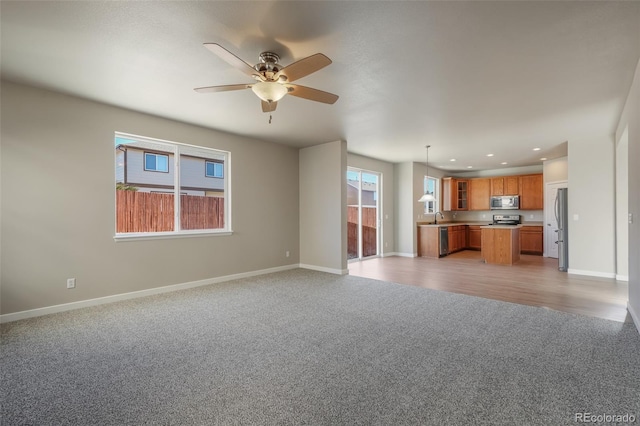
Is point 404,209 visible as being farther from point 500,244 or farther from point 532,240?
point 532,240

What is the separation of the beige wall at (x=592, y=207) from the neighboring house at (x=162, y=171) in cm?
644

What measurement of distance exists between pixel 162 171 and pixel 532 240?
367 inches

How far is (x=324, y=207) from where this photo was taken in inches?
241

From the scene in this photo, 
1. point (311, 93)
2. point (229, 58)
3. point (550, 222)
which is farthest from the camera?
point (550, 222)

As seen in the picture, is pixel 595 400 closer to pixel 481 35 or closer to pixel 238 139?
pixel 481 35

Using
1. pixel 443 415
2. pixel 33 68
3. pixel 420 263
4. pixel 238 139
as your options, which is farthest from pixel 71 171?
pixel 420 263

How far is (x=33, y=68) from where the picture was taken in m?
2.97

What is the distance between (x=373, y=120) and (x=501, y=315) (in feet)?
10.1

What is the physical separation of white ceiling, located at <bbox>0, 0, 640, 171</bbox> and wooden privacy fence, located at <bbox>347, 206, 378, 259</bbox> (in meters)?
3.36

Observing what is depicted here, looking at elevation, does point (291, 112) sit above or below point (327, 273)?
above

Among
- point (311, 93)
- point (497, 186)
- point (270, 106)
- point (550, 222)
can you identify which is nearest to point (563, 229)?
point (550, 222)

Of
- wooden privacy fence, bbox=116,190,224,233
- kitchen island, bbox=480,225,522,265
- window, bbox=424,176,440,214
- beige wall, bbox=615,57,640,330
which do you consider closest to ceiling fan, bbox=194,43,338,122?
wooden privacy fence, bbox=116,190,224,233

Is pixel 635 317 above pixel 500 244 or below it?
below

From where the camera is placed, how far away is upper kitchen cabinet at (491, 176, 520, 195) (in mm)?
8961
